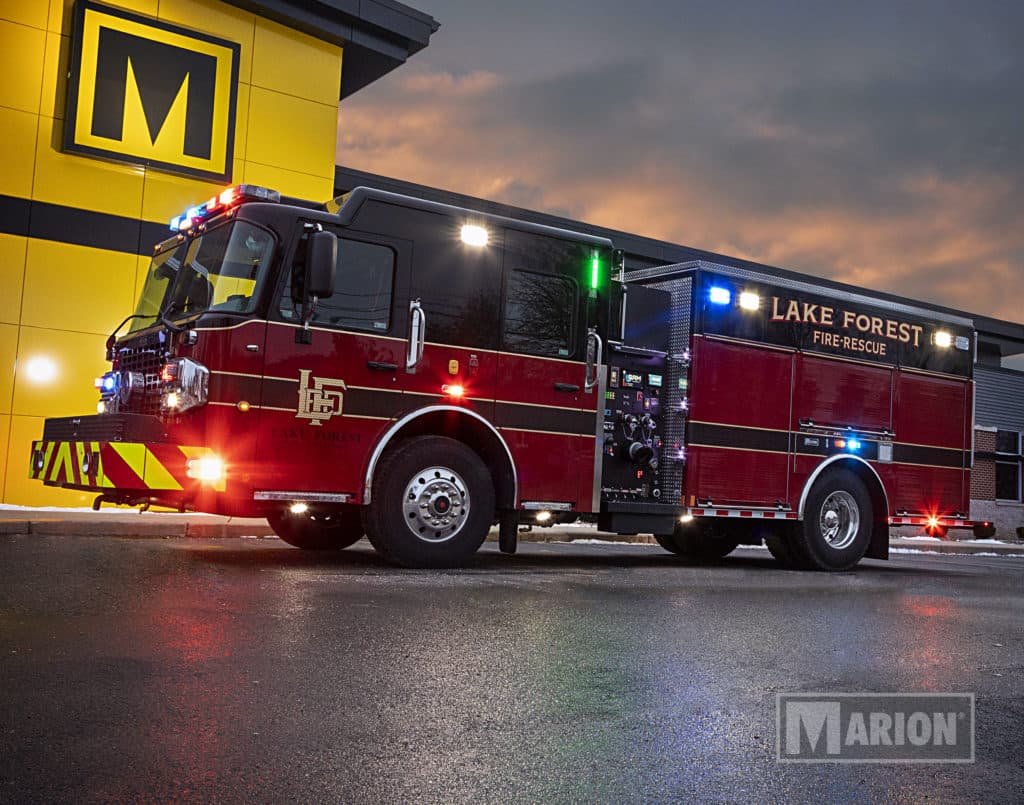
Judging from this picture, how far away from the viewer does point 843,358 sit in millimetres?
12398

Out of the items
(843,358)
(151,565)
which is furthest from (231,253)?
(843,358)

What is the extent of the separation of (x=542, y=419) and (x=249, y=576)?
10.7 ft

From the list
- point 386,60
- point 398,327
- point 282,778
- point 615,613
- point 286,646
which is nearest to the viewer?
point 282,778

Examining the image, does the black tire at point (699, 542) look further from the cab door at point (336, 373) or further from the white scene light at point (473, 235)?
the cab door at point (336, 373)

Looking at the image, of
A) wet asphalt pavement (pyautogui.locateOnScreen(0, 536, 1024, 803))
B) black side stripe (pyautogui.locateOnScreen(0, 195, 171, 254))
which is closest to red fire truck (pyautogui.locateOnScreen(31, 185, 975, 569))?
wet asphalt pavement (pyautogui.locateOnScreen(0, 536, 1024, 803))

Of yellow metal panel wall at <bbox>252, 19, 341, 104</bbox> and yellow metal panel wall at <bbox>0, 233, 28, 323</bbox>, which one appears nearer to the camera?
yellow metal panel wall at <bbox>0, 233, 28, 323</bbox>

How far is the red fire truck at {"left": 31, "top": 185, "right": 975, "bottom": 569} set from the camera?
28.0ft

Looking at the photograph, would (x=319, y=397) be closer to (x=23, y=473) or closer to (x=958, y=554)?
(x=23, y=473)

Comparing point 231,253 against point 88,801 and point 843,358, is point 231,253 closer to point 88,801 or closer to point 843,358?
point 88,801

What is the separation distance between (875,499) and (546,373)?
493cm

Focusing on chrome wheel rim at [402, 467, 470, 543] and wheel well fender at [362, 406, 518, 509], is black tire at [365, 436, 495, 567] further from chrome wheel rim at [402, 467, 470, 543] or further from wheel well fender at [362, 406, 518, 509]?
wheel well fender at [362, 406, 518, 509]

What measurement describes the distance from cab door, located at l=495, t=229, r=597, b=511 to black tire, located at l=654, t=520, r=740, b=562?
119 inches

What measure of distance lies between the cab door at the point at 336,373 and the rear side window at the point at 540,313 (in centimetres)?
115

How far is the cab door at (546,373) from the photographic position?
988cm
